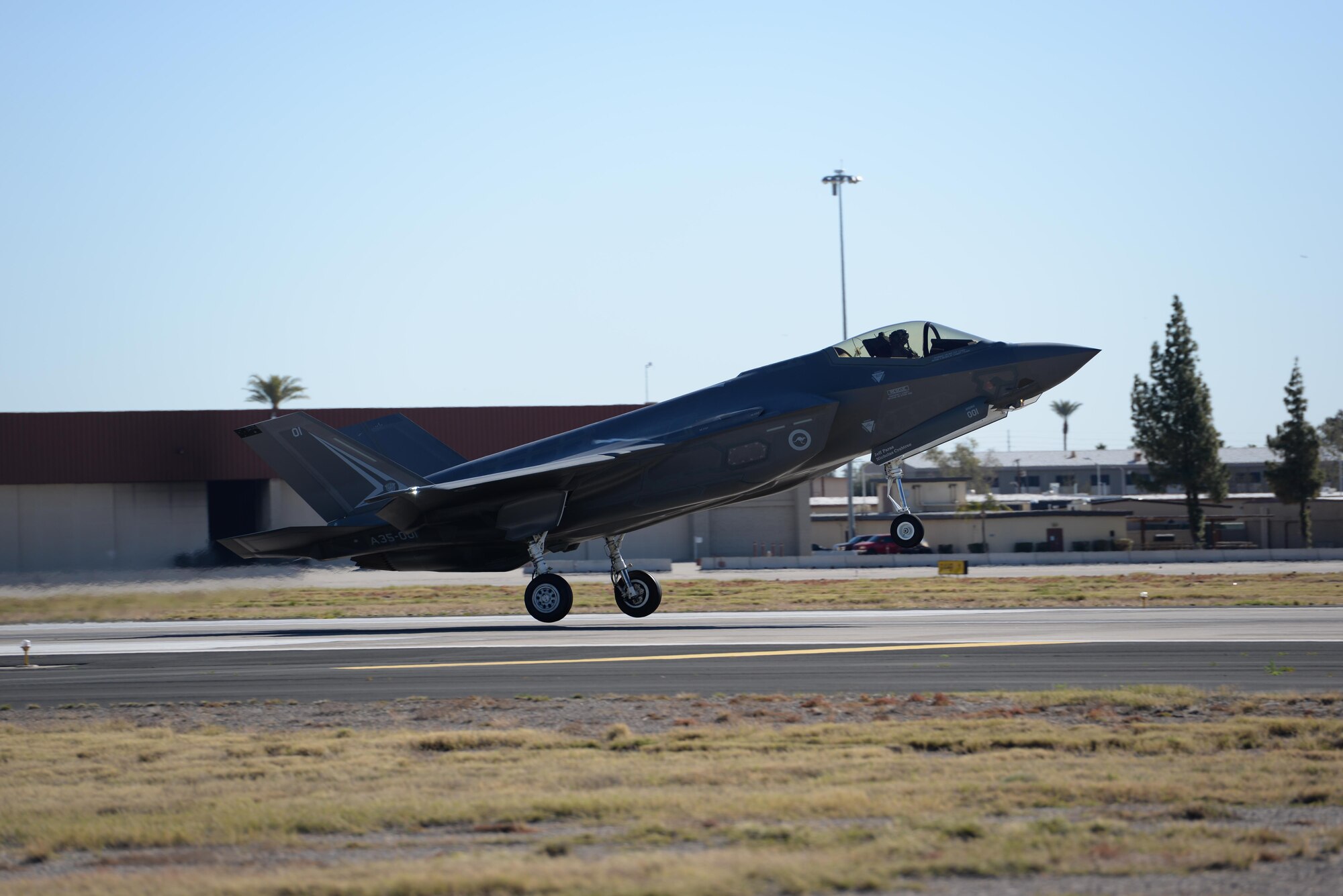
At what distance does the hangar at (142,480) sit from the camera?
4947 cm

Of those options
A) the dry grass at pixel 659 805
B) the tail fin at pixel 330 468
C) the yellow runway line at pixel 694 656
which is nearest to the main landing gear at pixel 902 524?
the yellow runway line at pixel 694 656

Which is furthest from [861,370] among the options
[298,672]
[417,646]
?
[298,672]

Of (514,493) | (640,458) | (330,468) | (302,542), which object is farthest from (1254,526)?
(302,542)

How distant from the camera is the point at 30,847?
26.6 ft

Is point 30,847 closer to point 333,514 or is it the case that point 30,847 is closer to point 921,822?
point 921,822

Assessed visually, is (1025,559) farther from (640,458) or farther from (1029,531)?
(640,458)

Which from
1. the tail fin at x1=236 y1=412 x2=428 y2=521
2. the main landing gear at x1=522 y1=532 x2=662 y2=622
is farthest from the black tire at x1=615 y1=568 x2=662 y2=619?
the tail fin at x1=236 y1=412 x2=428 y2=521

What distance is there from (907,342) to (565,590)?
27.7 feet

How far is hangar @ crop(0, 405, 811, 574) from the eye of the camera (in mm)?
49469

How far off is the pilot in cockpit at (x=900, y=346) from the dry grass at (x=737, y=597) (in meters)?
9.12

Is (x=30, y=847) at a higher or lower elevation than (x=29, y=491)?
lower

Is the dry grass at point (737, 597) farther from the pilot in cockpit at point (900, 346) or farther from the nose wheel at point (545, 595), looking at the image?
the pilot in cockpit at point (900, 346)

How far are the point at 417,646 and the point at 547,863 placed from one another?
47.0ft

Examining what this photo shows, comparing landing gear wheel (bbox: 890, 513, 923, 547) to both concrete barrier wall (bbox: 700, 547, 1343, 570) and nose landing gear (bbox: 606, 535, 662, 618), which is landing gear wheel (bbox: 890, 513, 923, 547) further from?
concrete barrier wall (bbox: 700, 547, 1343, 570)
